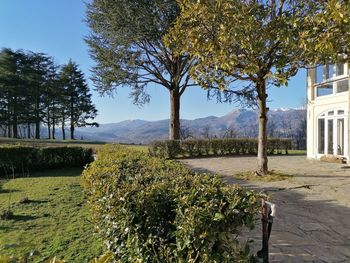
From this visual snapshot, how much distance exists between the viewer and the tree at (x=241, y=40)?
7.74 meters

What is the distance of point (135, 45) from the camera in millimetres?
19547

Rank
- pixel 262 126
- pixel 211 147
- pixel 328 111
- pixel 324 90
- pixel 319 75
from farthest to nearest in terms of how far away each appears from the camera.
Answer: pixel 211 147, pixel 319 75, pixel 324 90, pixel 328 111, pixel 262 126

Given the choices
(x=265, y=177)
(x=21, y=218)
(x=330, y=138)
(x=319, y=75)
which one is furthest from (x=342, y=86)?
(x=21, y=218)

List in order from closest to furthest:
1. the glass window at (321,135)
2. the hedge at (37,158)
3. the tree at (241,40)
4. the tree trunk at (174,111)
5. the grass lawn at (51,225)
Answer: the grass lawn at (51,225) → the tree at (241,40) → the hedge at (37,158) → the glass window at (321,135) → the tree trunk at (174,111)

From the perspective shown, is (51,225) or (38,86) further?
(38,86)

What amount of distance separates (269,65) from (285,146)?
42.7 feet

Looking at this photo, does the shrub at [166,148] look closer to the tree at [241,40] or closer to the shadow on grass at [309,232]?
the tree at [241,40]

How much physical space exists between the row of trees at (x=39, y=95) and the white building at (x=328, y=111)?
3189 cm

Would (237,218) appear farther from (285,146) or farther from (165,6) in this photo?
(285,146)

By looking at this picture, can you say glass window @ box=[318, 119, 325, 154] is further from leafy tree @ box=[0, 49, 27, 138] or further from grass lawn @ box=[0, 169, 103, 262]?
leafy tree @ box=[0, 49, 27, 138]

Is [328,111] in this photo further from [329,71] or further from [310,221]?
[310,221]

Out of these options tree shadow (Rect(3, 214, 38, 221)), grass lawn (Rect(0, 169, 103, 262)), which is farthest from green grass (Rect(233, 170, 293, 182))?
tree shadow (Rect(3, 214, 38, 221))

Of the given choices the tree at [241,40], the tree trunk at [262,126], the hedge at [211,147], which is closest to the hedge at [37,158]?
the hedge at [211,147]

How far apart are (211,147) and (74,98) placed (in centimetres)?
2773
